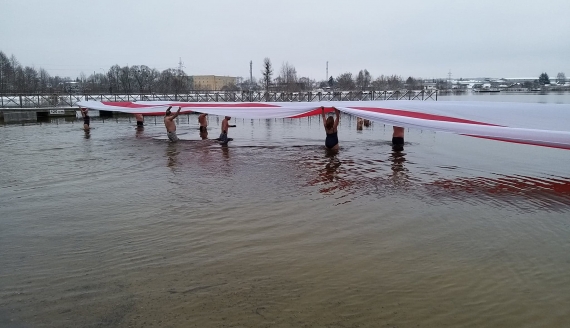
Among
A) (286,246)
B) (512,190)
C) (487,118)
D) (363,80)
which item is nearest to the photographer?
(286,246)

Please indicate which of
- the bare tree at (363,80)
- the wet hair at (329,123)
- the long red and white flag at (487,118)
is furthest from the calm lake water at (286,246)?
the bare tree at (363,80)

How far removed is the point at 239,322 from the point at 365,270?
155cm

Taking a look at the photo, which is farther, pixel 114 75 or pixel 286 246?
pixel 114 75

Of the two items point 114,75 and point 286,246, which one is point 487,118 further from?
point 114,75

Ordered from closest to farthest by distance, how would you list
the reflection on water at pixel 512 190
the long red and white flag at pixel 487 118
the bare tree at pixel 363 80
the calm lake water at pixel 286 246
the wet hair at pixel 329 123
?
the calm lake water at pixel 286 246 → the reflection on water at pixel 512 190 → the long red and white flag at pixel 487 118 → the wet hair at pixel 329 123 → the bare tree at pixel 363 80

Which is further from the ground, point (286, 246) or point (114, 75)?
point (114, 75)

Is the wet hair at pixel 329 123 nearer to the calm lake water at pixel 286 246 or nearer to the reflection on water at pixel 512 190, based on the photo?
the calm lake water at pixel 286 246

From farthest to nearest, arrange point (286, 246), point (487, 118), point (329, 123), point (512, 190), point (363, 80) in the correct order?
point (363, 80) → point (329, 123) → point (487, 118) → point (512, 190) → point (286, 246)

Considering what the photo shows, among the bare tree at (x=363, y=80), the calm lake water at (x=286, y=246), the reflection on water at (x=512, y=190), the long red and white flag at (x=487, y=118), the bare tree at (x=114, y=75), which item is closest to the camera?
the calm lake water at (x=286, y=246)

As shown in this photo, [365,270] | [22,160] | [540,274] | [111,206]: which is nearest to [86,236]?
[111,206]

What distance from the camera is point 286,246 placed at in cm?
496

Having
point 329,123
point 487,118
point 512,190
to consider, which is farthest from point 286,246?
point 329,123

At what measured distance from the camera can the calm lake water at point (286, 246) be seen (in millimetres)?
3594

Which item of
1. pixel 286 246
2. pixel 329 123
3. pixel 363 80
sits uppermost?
pixel 363 80
